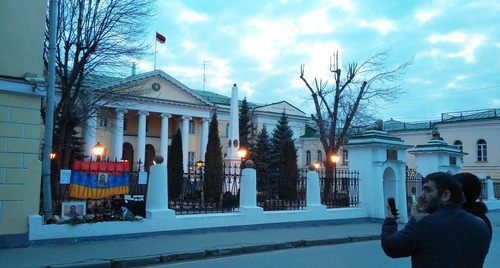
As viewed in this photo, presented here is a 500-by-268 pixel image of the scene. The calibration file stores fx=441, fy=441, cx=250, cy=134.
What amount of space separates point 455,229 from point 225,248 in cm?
810

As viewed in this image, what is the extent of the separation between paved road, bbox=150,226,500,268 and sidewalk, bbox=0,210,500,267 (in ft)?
1.40

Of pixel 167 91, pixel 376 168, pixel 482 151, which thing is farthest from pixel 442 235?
pixel 167 91

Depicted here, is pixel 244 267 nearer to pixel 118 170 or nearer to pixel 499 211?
pixel 118 170

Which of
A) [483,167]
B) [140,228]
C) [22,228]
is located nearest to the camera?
[22,228]

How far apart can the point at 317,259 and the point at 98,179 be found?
6406 millimetres

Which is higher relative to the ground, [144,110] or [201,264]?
[144,110]

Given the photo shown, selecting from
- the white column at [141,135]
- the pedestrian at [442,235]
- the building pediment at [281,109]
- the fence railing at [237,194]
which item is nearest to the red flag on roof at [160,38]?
the white column at [141,135]

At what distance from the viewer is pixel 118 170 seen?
1259 centimetres

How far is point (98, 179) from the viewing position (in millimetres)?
12258

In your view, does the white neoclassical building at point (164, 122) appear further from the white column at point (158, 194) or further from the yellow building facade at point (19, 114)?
the yellow building facade at point (19, 114)

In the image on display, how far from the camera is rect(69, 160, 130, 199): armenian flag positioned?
11977 millimetres

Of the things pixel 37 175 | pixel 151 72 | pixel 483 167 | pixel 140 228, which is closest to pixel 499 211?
pixel 483 167

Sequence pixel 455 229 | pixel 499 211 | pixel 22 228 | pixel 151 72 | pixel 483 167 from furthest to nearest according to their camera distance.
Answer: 1. pixel 151 72
2. pixel 483 167
3. pixel 499 211
4. pixel 22 228
5. pixel 455 229

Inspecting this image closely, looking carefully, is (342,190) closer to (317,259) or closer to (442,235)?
(317,259)
